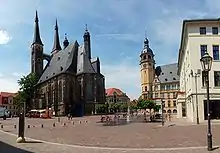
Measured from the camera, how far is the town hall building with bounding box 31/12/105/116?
4360 inches

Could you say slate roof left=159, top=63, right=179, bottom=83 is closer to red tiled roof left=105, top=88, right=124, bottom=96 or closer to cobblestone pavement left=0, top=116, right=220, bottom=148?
red tiled roof left=105, top=88, right=124, bottom=96

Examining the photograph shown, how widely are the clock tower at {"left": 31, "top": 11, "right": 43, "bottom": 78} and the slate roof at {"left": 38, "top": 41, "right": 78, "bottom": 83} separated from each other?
3.58 m

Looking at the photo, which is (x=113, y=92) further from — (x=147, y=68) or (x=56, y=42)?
(x=56, y=42)

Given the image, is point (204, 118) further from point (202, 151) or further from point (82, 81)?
point (82, 81)

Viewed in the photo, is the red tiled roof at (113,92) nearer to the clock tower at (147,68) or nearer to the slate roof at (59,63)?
the clock tower at (147,68)

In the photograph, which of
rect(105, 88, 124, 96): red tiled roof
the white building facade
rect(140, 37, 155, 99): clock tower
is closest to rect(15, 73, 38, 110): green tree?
rect(140, 37, 155, 99): clock tower

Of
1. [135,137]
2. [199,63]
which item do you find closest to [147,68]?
[199,63]

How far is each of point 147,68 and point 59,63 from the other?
55.6 metres

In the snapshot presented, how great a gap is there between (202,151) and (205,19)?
114 feet

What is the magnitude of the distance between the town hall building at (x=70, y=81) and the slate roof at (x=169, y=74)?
153 ft

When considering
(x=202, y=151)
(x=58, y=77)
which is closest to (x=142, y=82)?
(x=58, y=77)

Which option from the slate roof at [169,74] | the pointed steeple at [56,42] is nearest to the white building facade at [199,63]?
→ the pointed steeple at [56,42]

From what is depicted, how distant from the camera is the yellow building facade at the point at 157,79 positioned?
155 meters

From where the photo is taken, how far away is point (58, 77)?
116 m
